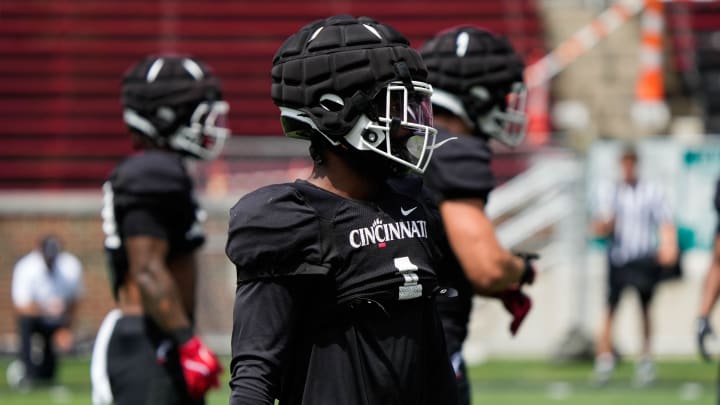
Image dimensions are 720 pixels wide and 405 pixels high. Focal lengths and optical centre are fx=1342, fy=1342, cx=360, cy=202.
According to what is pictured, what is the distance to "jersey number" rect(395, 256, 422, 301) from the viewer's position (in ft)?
9.92

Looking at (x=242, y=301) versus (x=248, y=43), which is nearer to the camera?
(x=242, y=301)

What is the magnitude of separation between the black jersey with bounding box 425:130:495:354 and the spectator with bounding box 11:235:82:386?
28.4 feet

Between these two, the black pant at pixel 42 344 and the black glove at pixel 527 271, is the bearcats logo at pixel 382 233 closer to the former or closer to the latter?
the black glove at pixel 527 271

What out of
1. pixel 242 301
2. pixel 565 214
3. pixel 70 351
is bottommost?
pixel 70 351

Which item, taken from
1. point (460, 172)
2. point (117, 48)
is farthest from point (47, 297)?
point (460, 172)

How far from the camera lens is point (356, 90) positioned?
9.75ft

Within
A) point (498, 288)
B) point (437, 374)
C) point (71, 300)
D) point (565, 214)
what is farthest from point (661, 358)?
point (437, 374)

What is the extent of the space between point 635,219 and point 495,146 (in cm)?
294

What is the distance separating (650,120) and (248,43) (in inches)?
202

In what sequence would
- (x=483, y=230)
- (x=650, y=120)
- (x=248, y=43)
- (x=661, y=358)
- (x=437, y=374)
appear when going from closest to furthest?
(x=437, y=374) < (x=483, y=230) < (x=661, y=358) < (x=650, y=120) < (x=248, y=43)

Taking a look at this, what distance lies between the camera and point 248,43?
17156mm

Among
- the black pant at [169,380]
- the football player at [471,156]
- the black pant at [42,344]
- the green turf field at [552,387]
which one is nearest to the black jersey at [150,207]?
the black pant at [169,380]

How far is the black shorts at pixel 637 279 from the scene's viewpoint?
36.3ft

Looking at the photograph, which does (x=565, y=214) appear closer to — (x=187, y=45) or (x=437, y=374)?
(x=187, y=45)
